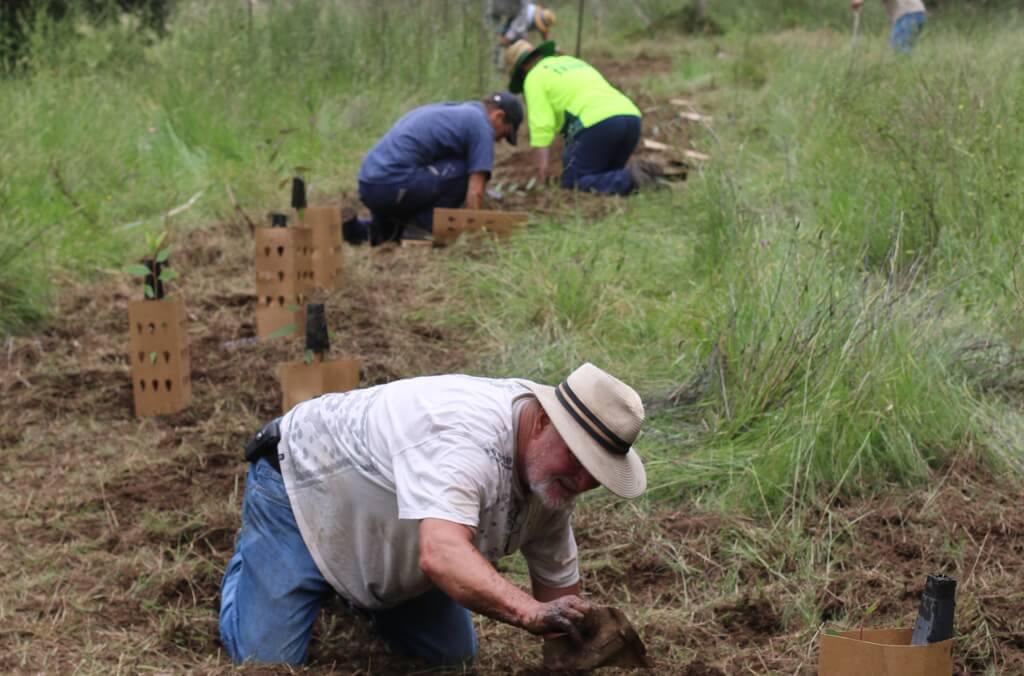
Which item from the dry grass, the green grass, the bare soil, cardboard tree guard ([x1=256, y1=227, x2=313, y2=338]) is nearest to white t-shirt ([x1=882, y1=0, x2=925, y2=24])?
the green grass

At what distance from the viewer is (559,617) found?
2375mm

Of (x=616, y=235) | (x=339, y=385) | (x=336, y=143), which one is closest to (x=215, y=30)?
(x=336, y=143)

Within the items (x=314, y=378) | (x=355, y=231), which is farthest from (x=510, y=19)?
(x=314, y=378)

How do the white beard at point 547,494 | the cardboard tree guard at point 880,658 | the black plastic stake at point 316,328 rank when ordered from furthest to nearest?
the black plastic stake at point 316,328 < the white beard at point 547,494 < the cardboard tree guard at point 880,658

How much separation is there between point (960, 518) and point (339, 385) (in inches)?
80.1

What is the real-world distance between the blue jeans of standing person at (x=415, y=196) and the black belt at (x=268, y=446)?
431cm

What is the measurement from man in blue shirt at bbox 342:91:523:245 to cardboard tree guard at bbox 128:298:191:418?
2.68m

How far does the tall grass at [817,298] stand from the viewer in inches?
153

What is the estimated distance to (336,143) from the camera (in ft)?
30.7

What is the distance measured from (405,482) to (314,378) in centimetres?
176

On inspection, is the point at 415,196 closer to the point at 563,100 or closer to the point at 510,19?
the point at 563,100

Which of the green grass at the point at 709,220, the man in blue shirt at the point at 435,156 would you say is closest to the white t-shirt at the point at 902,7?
the green grass at the point at 709,220

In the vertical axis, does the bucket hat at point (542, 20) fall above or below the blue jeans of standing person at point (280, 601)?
above

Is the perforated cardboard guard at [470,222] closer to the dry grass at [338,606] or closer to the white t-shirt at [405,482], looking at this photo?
the dry grass at [338,606]
